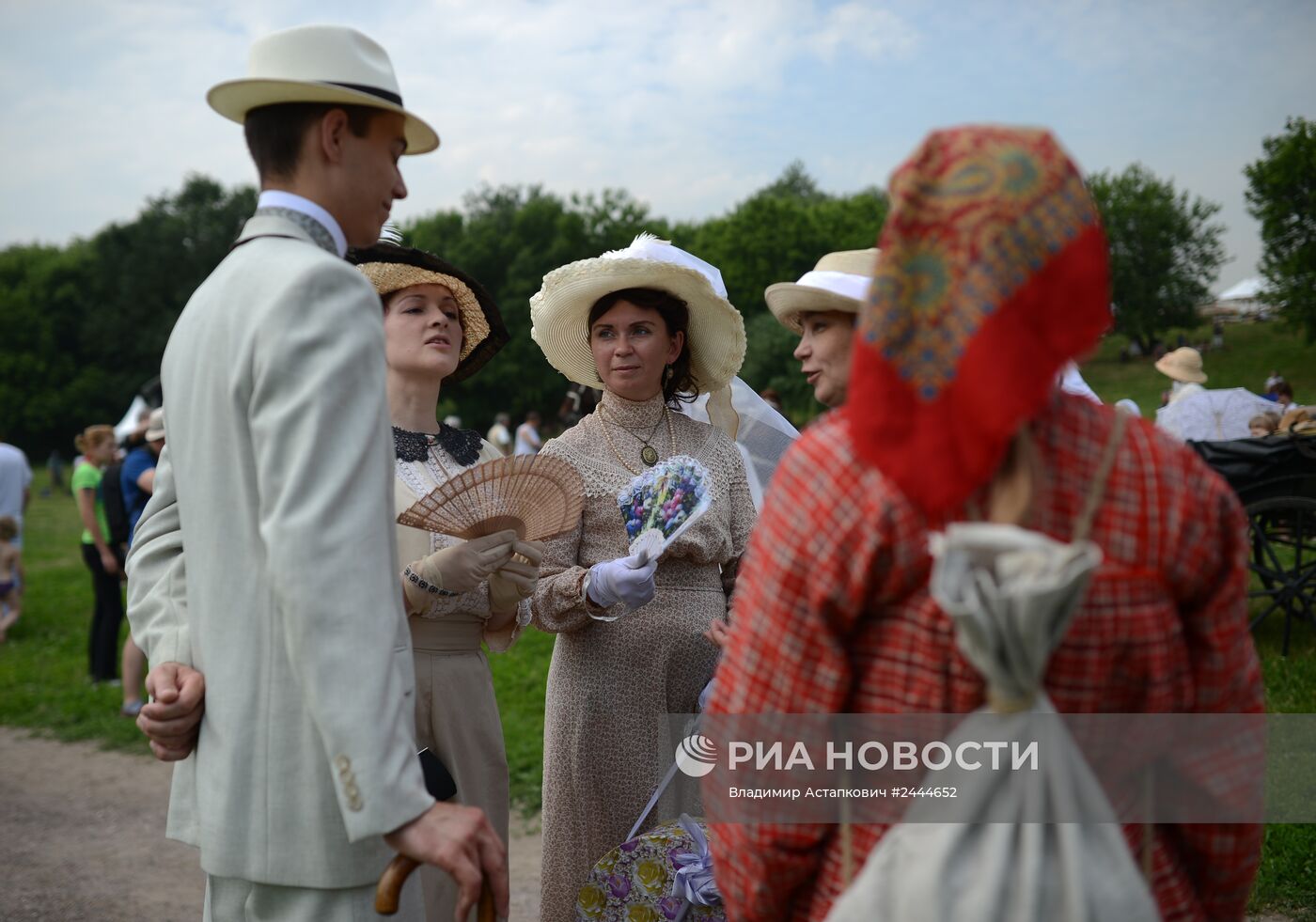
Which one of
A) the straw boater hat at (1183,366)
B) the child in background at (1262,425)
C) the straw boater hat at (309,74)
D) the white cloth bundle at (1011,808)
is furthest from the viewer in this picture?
the straw boater hat at (1183,366)

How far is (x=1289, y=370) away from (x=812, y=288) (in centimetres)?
3794

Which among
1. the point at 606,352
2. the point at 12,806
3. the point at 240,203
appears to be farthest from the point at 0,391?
the point at 606,352

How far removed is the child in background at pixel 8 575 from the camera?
421 inches

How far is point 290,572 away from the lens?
169 cm

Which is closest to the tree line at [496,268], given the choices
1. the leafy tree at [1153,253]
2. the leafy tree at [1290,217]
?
the leafy tree at [1153,253]

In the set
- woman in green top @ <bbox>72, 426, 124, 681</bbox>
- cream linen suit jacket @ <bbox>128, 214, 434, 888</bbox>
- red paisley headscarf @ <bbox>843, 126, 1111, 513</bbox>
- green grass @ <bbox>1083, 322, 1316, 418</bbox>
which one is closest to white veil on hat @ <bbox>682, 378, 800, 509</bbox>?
cream linen suit jacket @ <bbox>128, 214, 434, 888</bbox>

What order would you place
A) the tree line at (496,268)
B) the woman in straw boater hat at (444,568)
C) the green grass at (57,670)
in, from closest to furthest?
1. the woman in straw boater hat at (444,568)
2. the green grass at (57,670)
3. the tree line at (496,268)

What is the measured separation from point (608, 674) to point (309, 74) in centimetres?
196

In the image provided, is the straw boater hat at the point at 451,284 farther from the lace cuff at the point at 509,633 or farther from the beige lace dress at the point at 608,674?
the lace cuff at the point at 509,633

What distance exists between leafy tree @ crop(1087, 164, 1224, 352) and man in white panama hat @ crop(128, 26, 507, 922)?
56.2 m

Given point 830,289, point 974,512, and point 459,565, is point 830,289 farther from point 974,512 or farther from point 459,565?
point 974,512

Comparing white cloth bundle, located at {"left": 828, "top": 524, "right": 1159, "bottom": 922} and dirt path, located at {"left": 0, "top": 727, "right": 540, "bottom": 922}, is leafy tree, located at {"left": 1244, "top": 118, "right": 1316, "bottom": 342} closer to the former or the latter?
dirt path, located at {"left": 0, "top": 727, "right": 540, "bottom": 922}

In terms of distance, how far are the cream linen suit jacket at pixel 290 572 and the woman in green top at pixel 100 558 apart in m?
7.56

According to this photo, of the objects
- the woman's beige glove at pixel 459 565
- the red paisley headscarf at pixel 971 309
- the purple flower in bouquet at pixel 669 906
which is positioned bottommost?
the purple flower in bouquet at pixel 669 906
